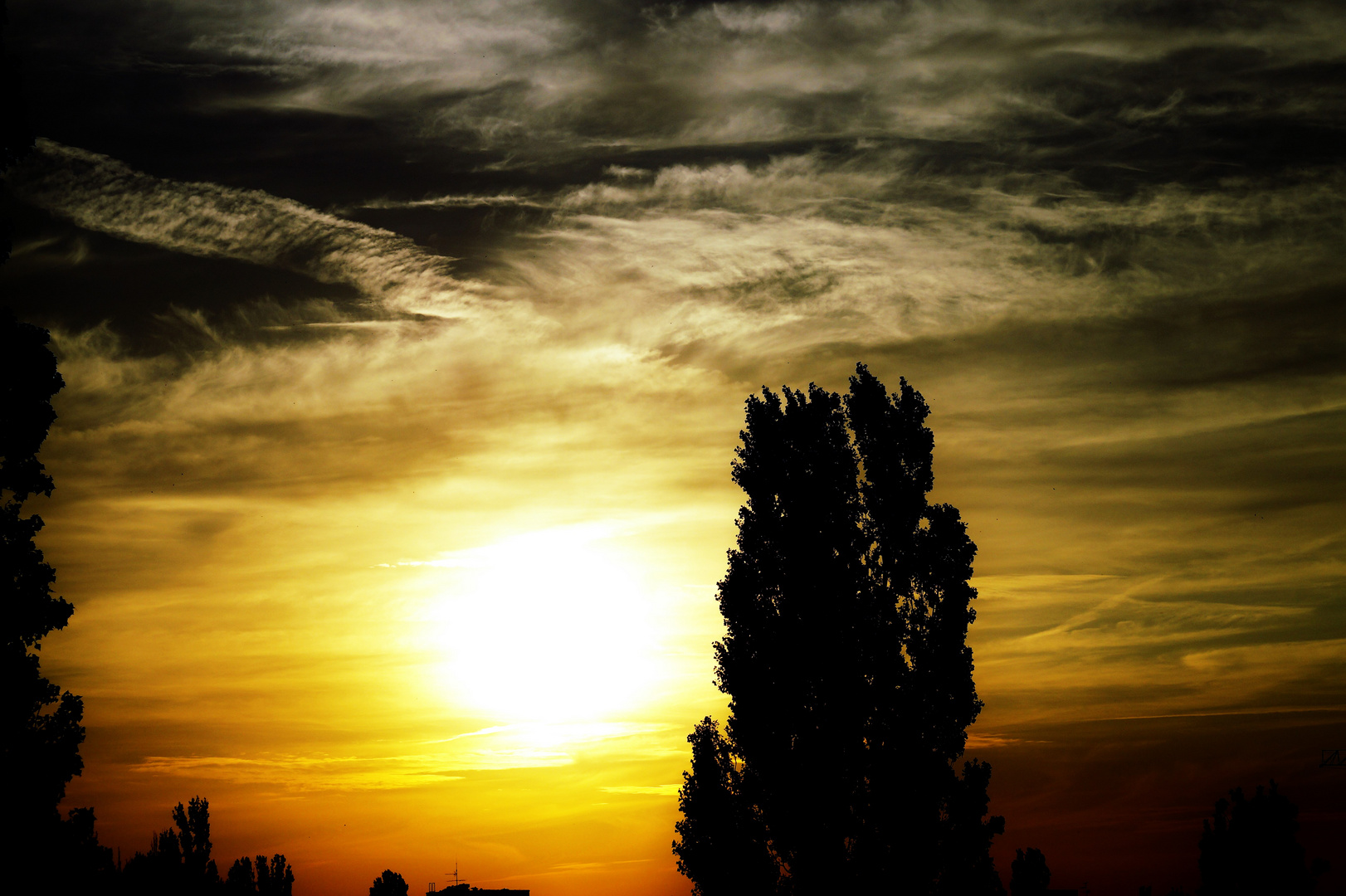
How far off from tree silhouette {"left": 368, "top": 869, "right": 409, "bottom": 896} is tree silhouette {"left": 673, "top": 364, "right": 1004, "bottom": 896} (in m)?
58.7

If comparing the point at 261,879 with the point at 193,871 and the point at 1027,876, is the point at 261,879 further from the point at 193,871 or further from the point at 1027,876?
the point at 1027,876

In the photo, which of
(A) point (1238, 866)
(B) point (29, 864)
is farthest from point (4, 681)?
(A) point (1238, 866)

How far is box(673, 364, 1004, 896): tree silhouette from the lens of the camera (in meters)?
25.1

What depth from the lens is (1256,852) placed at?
100ft

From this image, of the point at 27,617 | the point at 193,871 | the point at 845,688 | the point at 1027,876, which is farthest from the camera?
the point at 193,871

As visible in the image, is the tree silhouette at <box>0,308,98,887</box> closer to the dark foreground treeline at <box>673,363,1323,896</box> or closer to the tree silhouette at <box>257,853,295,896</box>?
the dark foreground treeline at <box>673,363,1323,896</box>

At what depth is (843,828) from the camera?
25.5m

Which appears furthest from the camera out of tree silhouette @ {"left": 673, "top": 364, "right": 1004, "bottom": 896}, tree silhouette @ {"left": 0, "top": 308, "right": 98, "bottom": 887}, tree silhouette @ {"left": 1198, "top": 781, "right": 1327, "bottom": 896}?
tree silhouette @ {"left": 1198, "top": 781, "right": 1327, "bottom": 896}

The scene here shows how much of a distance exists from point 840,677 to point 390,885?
6377 cm

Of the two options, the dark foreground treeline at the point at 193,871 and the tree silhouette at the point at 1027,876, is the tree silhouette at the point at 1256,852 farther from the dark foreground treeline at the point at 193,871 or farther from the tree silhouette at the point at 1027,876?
the dark foreground treeline at the point at 193,871

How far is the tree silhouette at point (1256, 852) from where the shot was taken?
99.6 ft

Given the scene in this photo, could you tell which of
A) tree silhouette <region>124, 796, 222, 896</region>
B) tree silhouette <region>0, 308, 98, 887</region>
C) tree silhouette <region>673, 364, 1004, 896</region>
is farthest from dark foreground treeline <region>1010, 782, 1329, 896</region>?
tree silhouette <region>124, 796, 222, 896</region>

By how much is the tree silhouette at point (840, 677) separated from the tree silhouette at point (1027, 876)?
63.1 ft

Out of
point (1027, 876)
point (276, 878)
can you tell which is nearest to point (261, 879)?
point (276, 878)
